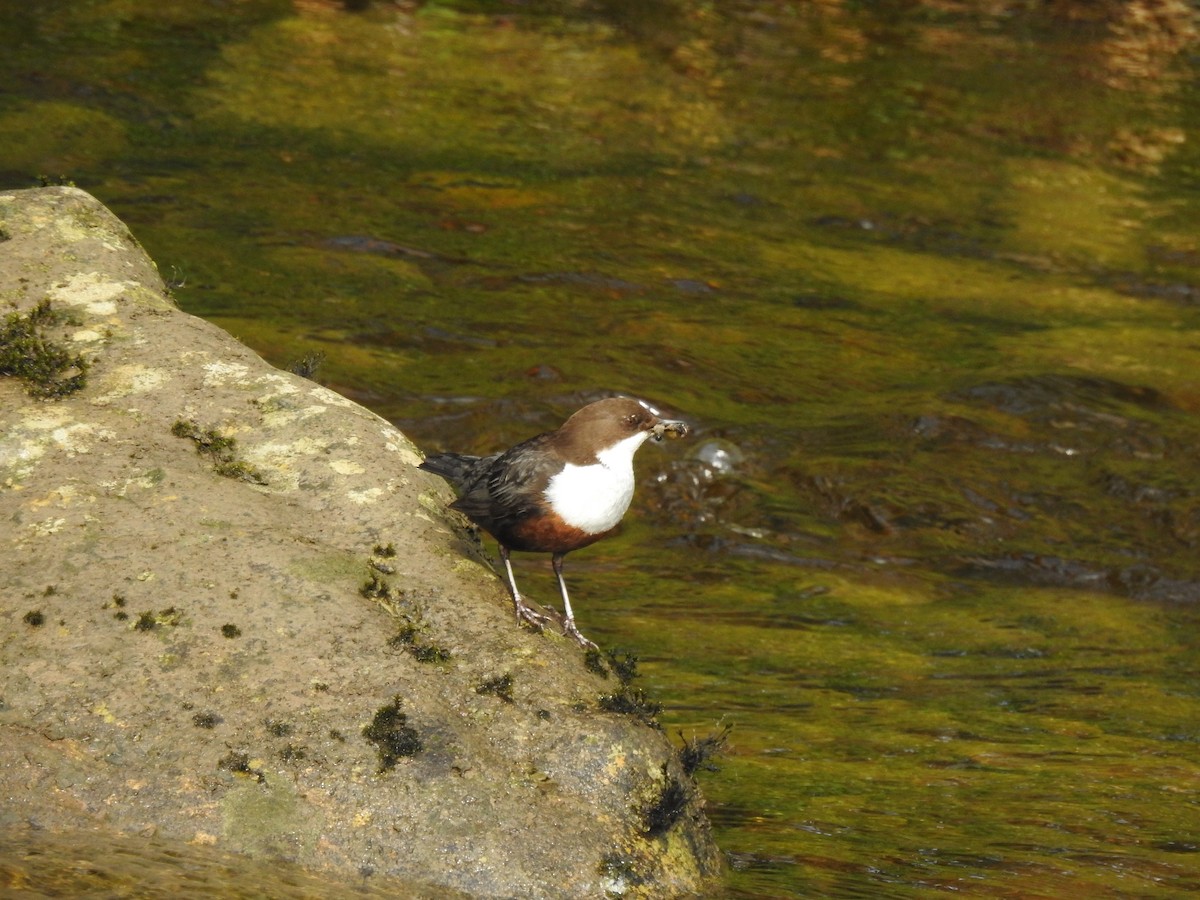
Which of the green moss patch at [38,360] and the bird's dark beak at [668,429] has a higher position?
the green moss patch at [38,360]

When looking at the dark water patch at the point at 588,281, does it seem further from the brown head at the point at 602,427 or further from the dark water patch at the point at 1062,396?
the brown head at the point at 602,427

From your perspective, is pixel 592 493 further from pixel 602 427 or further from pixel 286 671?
pixel 286 671

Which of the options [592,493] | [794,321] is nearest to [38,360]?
[592,493]

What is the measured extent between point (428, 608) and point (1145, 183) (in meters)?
15.4

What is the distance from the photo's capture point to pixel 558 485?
521 centimetres

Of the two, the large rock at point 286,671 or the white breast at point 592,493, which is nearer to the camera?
the large rock at point 286,671

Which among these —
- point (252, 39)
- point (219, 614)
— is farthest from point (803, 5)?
point (219, 614)

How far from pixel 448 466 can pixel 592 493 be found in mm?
533

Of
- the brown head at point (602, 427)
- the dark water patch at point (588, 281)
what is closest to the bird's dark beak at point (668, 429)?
the brown head at point (602, 427)

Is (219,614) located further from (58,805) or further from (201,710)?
(58,805)

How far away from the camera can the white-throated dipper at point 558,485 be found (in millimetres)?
5215

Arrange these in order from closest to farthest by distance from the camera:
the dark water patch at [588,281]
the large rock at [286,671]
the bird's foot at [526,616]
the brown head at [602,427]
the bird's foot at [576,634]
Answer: the large rock at [286,671] → the bird's foot at [526,616] → the bird's foot at [576,634] → the brown head at [602,427] → the dark water patch at [588,281]

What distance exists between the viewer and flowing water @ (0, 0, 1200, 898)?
22.3 feet

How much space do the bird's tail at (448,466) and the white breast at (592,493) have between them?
1.26 feet
